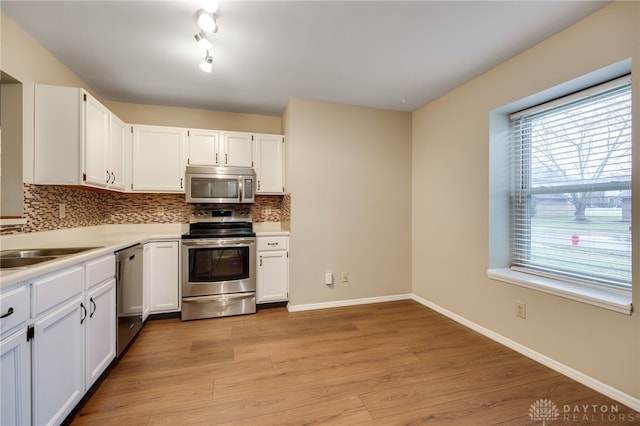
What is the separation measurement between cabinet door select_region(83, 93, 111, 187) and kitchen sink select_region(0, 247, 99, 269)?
0.59 meters

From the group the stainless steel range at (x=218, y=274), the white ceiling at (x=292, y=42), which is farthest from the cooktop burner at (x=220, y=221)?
the white ceiling at (x=292, y=42)

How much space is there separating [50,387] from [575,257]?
336cm

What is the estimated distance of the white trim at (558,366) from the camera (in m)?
1.65

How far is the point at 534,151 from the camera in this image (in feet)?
7.80

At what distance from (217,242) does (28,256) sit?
143cm

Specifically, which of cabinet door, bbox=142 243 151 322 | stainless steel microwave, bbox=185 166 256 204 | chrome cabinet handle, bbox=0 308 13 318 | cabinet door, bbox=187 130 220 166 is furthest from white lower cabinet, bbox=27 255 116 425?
cabinet door, bbox=187 130 220 166

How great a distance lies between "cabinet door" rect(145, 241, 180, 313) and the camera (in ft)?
9.39

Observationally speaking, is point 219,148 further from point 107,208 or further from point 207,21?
point 207,21

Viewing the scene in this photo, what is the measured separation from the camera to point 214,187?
317 centimetres

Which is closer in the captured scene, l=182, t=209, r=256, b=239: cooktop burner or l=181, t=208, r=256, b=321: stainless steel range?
l=181, t=208, r=256, b=321: stainless steel range

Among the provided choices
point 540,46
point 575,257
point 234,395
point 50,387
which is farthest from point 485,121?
point 50,387

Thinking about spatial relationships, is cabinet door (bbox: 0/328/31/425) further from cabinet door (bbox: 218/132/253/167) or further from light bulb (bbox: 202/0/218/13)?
cabinet door (bbox: 218/132/253/167)

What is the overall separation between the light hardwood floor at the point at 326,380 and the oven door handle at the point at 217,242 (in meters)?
0.82

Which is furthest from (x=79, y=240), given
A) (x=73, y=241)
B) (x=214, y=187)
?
(x=214, y=187)
